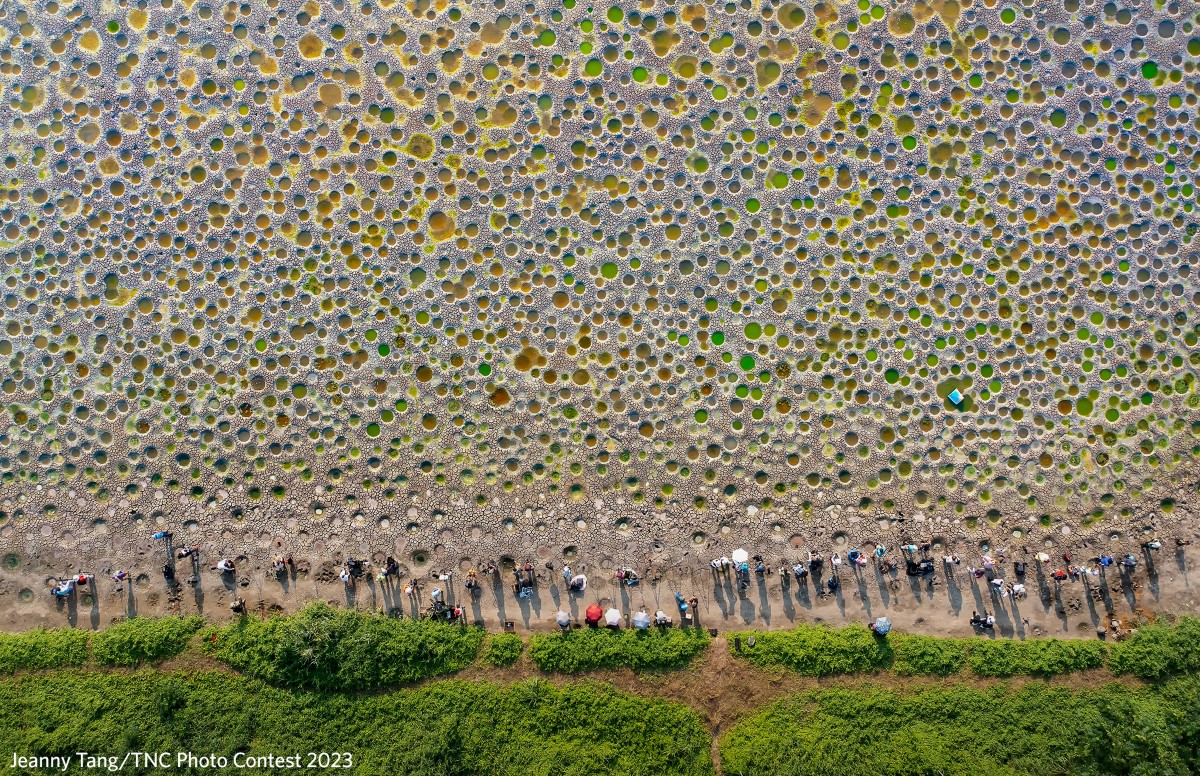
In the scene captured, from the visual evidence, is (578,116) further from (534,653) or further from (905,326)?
(534,653)

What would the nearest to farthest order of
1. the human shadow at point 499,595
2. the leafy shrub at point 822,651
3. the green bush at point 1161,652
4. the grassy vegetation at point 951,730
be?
the grassy vegetation at point 951,730, the green bush at point 1161,652, the leafy shrub at point 822,651, the human shadow at point 499,595

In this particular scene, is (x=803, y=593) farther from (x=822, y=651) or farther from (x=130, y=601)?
(x=130, y=601)

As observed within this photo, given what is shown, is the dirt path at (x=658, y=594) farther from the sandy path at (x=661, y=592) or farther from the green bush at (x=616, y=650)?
the green bush at (x=616, y=650)

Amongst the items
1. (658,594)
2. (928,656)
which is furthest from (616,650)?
(928,656)

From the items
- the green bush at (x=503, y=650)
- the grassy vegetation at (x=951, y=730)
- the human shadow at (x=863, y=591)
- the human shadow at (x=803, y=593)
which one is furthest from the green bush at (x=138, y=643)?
the human shadow at (x=863, y=591)

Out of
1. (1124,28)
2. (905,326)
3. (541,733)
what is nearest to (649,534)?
(541,733)

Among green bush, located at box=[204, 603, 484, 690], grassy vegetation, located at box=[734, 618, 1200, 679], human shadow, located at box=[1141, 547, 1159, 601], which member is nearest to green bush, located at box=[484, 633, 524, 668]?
green bush, located at box=[204, 603, 484, 690]

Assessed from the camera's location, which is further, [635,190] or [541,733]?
[635,190]
